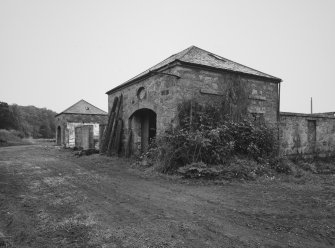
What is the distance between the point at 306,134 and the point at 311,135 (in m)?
0.49

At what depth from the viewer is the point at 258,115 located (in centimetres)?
1032

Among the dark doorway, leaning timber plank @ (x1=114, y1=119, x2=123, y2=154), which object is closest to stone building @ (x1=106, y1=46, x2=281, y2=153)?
leaning timber plank @ (x1=114, y1=119, x2=123, y2=154)

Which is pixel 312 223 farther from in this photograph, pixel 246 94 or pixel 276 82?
pixel 276 82

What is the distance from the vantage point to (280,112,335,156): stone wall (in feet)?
36.4

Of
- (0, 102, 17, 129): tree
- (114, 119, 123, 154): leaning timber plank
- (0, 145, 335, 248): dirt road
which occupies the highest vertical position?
(0, 102, 17, 129): tree

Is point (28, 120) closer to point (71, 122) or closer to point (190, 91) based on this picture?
point (71, 122)

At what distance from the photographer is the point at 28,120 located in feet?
197

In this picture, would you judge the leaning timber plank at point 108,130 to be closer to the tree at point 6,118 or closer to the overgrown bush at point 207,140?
the overgrown bush at point 207,140

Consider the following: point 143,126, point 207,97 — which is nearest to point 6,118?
point 143,126

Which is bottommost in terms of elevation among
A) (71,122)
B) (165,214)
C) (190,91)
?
(165,214)

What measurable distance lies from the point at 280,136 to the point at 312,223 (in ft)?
26.6

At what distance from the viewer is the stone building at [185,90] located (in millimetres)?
8711

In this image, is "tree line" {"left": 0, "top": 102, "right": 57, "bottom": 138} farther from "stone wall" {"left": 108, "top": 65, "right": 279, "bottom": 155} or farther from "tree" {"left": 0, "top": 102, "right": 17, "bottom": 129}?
"stone wall" {"left": 108, "top": 65, "right": 279, "bottom": 155}

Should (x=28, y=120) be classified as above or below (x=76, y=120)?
above
